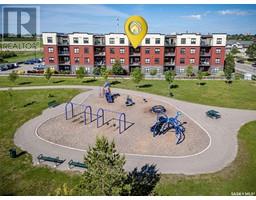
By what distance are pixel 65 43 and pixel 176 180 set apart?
183ft

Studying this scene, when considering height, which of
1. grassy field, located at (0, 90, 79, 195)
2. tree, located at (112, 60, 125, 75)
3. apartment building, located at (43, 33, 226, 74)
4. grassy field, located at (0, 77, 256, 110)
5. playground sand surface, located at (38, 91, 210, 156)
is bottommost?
grassy field, located at (0, 90, 79, 195)

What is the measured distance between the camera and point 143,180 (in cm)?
1925

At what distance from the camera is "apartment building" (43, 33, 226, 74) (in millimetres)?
→ 63812

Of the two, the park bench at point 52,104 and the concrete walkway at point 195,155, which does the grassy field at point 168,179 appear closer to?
the concrete walkway at point 195,155

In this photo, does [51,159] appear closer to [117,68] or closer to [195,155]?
[195,155]

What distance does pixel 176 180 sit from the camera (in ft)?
62.8

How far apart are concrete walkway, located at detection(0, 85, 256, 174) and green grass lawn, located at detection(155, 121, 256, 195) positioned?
822 millimetres

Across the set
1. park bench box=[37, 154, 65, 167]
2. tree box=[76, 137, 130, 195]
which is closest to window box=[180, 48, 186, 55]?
park bench box=[37, 154, 65, 167]

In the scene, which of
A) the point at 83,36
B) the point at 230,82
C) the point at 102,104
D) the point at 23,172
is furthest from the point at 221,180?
the point at 83,36

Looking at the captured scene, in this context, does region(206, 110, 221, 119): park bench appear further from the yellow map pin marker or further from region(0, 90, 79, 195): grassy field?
region(0, 90, 79, 195): grassy field

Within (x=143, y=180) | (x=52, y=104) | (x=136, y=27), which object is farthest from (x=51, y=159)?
(x=136, y=27)

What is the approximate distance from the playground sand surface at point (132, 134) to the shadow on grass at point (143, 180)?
299cm

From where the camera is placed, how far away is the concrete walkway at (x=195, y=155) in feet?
69.7

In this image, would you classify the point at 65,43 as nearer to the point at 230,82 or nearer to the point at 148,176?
the point at 230,82
